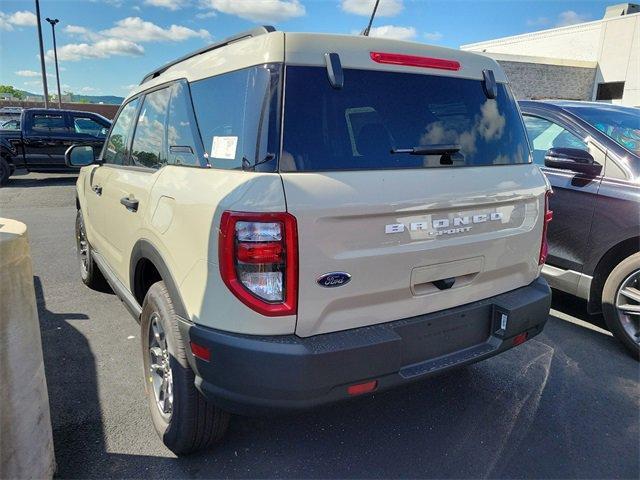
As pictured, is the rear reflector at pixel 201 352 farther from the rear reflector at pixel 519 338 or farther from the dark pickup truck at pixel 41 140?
the dark pickup truck at pixel 41 140

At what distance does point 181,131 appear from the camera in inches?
98.6

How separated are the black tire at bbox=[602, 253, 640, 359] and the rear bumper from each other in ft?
6.47

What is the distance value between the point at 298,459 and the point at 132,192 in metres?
1.79

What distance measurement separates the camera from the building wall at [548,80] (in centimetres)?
→ 2698

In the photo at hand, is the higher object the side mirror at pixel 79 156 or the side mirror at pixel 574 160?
the side mirror at pixel 574 160

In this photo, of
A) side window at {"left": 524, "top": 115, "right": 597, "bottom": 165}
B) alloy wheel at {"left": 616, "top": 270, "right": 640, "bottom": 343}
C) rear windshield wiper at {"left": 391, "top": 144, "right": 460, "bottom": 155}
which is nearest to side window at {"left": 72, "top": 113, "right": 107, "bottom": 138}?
side window at {"left": 524, "top": 115, "right": 597, "bottom": 165}

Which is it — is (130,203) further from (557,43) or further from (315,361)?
(557,43)

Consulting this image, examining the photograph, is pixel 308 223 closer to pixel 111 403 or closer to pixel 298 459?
pixel 298 459

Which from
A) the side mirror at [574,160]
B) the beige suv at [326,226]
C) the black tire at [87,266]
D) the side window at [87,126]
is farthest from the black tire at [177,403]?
the side window at [87,126]

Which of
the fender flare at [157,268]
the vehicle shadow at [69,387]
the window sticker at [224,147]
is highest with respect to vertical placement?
the window sticker at [224,147]

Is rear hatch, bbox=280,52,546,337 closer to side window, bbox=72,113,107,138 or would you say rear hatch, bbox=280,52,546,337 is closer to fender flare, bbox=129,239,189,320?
fender flare, bbox=129,239,189,320

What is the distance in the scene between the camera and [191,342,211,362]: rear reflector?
192cm

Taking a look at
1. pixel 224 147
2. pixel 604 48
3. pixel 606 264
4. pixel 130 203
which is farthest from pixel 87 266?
pixel 604 48

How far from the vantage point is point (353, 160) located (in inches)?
79.9
